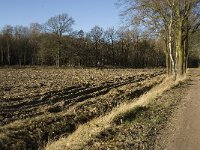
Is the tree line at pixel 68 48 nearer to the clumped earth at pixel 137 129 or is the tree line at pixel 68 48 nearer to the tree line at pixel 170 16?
the tree line at pixel 170 16

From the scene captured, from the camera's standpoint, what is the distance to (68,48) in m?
102

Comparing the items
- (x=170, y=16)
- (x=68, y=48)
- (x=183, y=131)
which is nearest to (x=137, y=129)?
(x=183, y=131)

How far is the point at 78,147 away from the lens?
32.6ft

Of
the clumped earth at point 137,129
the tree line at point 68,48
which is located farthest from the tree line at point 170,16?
the tree line at point 68,48

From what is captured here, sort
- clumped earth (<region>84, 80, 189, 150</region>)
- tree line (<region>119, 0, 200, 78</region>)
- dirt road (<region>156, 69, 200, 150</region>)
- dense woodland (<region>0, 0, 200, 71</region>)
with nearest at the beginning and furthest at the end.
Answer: dirt road (<region>156, 69, 200, 150</region>), clumped earth (<region>84, 80, 189, 150</region>), tree line (<region>119, 0, 200, 78</region>), dense woodland (<region>0, 0, 200, 71</region>)

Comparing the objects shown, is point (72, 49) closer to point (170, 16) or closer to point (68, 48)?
point (68, 48)

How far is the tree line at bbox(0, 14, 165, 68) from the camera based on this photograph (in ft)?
328

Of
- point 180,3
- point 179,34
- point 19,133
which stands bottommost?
point 19,133

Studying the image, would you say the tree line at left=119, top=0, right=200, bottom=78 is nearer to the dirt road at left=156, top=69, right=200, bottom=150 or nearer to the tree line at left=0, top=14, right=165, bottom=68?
the dirt road at left=156, top=69, right=200, bottom=150

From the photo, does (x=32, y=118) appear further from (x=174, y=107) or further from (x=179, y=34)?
(x=179, y=34)

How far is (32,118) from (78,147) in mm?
6683

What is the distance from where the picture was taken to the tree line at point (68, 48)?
10000 cm

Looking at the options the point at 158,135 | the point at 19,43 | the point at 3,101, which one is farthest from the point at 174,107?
the point at 19,43

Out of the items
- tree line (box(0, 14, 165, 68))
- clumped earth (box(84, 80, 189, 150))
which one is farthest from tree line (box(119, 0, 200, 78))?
tree line (box(0, 14, 165, 68))
